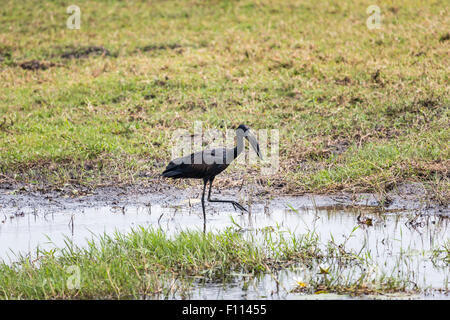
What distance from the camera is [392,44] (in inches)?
619

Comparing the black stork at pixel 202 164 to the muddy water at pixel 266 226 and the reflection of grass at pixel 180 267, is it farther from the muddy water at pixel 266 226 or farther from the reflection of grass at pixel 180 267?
the reflection of grass at pixel 180 267

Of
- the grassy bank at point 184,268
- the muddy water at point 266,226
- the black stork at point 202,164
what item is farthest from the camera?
the black stork at point 202,164

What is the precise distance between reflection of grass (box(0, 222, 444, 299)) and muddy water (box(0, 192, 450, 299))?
0.54 ft

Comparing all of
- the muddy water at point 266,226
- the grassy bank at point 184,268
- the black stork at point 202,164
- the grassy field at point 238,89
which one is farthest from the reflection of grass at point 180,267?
the grassy field at point 238,89

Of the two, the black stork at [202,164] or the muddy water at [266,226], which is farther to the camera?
the black stork at [202,164]

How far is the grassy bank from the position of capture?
597 centimetres

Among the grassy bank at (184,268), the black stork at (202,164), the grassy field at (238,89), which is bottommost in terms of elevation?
the grassy bank at (184,268)

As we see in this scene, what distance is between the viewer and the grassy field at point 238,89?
10719mm

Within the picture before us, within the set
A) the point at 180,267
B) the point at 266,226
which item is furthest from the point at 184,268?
the point at 266,226

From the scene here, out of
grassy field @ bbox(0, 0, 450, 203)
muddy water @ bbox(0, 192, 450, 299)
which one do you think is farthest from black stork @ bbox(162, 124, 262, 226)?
grassy field @ bbox(0, 0, 450, 203)

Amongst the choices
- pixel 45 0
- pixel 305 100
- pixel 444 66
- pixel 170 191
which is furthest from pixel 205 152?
pixel 45 0

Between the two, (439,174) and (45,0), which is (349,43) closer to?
(439,174)

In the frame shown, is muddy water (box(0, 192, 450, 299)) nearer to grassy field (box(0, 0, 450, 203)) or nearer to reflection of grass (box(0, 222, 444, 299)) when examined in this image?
reflection of grass (box(0, 222, 444, 299))

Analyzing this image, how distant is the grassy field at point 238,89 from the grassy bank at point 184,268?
2953 millimetres
